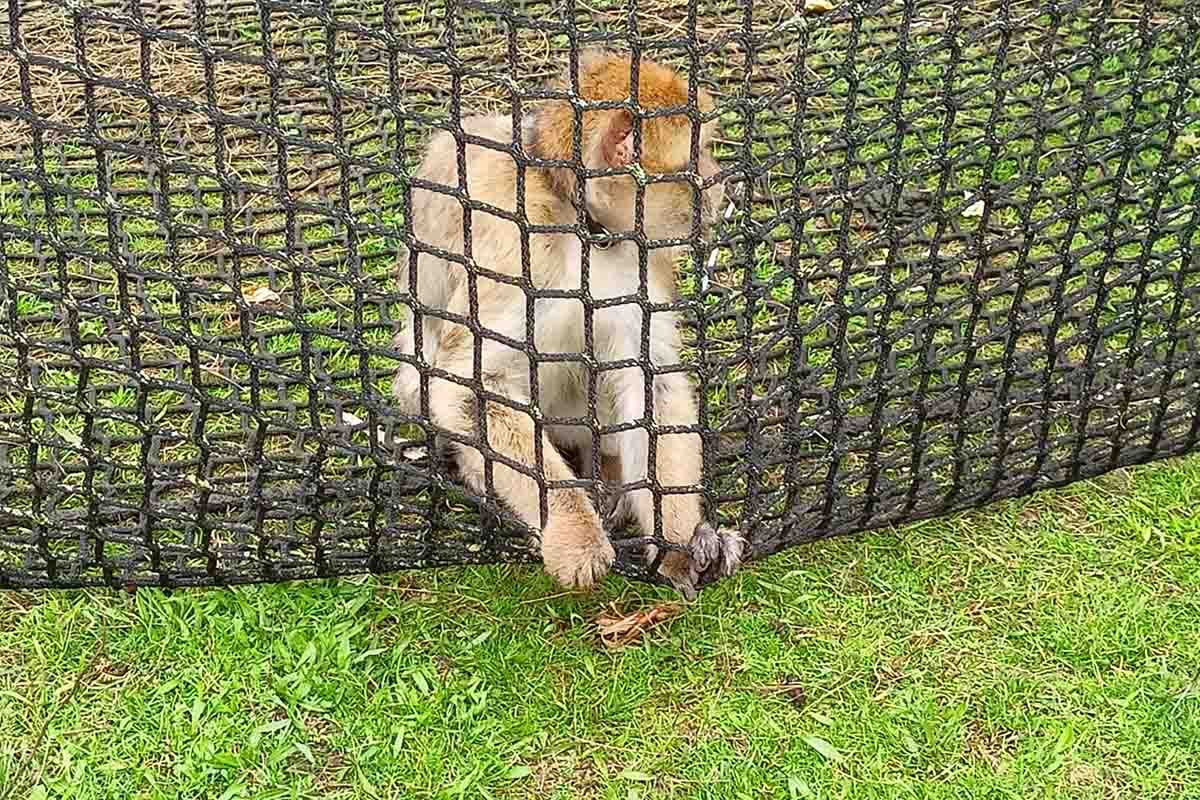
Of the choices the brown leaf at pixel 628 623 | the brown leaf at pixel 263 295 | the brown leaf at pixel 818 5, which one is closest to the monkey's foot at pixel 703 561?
the brown leaf at pixel 628 623

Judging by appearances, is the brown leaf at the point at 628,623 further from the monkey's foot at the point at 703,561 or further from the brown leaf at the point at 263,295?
the brown leaf at the point at 263,295

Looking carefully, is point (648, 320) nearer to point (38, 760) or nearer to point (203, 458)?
point (203, 458)

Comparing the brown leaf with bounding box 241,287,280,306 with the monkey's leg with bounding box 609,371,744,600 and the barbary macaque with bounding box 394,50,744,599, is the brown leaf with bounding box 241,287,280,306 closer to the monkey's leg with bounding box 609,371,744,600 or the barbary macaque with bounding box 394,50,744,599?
the barbary macaque with bounding box 394,50,744,599

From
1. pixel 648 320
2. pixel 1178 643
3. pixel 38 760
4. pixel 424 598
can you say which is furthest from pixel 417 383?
pixel 1178 643

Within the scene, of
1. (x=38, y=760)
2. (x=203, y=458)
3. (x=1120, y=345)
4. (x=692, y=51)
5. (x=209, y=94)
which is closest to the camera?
(x=692, y=51)

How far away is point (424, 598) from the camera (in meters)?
3.31

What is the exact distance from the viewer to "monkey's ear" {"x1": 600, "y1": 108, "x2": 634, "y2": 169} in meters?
2.69

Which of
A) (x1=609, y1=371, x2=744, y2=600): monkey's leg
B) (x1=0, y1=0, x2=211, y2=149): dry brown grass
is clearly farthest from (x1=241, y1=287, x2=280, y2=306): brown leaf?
(x1=609, y1=371, x2=744, y2=600): monkey's leg

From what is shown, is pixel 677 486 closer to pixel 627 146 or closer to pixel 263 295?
pixel 627 146

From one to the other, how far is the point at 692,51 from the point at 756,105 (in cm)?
18

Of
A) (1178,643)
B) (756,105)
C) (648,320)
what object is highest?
(756,105)

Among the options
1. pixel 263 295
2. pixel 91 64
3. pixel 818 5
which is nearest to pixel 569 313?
pixel 263 295

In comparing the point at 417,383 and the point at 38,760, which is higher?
the point at 417,383

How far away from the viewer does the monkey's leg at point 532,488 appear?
298 cm
